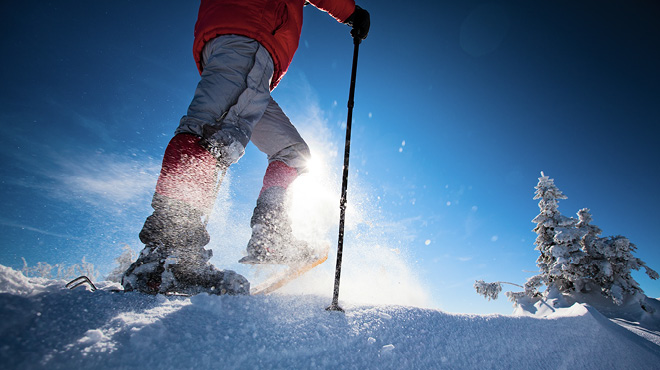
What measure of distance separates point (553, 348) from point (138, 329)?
267 centimetres

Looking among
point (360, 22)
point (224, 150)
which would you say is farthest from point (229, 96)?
point (360, 22)

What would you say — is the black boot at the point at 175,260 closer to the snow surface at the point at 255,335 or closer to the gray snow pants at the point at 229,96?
the snow surface at the point at 255,335

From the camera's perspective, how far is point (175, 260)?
172 centimetres

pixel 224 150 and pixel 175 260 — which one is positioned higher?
pixel 224 150

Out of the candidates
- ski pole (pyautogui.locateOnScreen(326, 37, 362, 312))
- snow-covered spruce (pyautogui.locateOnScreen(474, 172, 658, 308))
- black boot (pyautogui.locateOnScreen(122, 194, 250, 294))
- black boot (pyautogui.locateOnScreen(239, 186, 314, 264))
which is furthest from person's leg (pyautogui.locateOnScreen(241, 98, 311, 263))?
snow-covered spruce (pyautogui.locateOnScreen(474, 172, 658, 308))

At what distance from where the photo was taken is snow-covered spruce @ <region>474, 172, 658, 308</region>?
8016 mm

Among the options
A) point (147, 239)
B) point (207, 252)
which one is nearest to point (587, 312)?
point (207, 252)

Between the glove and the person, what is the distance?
Result: 3.36 feet

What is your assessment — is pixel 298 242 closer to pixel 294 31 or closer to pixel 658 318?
pixel 294 31

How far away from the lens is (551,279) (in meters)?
9.02

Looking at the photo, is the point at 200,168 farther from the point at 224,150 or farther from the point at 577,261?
the point at 577,261

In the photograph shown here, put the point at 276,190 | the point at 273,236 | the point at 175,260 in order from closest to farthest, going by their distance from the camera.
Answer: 1. the point at 175,260
2. the point at 273,236
3. the point at 276,190

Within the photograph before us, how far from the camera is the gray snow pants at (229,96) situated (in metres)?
1.98

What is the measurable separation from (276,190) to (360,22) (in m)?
2.79
